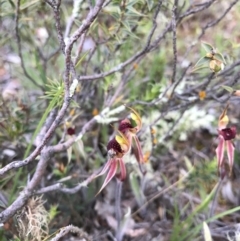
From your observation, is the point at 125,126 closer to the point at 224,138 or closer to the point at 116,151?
the point at 116,151

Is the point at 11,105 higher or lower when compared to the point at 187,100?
higher

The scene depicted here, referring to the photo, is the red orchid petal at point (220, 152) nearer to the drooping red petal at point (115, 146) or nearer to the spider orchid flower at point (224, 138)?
the spider orchid flower at point (224, 138)

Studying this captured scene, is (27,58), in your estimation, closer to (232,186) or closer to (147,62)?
(147,62)

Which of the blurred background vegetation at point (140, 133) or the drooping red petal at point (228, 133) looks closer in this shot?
the drooping red petal at point (228, 133)

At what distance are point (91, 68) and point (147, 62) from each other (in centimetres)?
28

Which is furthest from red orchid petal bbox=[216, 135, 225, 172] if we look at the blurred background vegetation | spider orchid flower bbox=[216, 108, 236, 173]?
the blurred background vegetation

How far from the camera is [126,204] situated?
5.28 feet

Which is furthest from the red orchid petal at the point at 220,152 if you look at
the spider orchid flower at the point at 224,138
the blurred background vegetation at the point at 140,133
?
the blurred background vegetation at the point at 140,133

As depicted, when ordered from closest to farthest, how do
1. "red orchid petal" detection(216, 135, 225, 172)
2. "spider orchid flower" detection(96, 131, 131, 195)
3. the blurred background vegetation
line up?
"spider orchid flower" detection(96, 131, 131, 195)
"red orchid petal" detection(216, 135, 225, 172)
the blurred background vegetation

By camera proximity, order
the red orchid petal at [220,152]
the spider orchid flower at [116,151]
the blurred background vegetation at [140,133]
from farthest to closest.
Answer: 1. the blurred background vegetation at [140,133]
2. the red orchid petal at [220,152]
3. the spider orchid flower at [116,151]

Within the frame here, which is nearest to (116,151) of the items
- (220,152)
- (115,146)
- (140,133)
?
(115,146)

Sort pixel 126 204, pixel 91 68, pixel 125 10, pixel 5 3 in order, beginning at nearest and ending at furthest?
pixel 125 10 → pixel 5 3 → pixel 126 204 → pixel 91 68

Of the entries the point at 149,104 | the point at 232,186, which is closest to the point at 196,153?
the point at 232,186

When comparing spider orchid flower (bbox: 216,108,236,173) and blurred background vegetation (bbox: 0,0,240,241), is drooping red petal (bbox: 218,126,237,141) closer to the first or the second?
spider orchid flower (bbox: 216,108,236,173)
